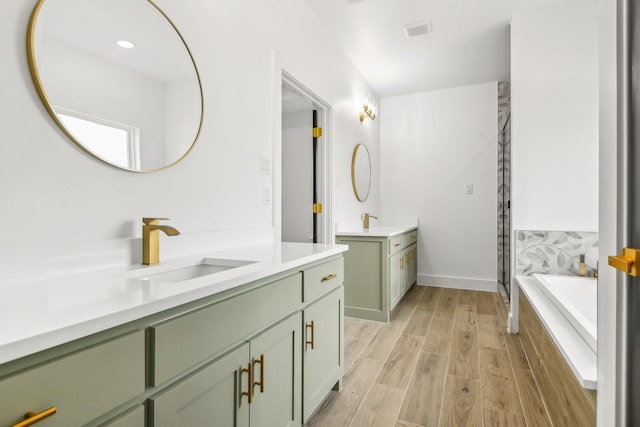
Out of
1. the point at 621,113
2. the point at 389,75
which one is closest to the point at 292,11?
the point at 389,75

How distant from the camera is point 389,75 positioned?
391cm

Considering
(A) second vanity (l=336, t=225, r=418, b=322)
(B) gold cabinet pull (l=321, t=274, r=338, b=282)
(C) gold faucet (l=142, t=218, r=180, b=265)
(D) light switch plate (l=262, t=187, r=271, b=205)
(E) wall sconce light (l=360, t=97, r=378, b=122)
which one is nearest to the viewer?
(C) gold faucet (l=142, t=218, r=180, b=265)

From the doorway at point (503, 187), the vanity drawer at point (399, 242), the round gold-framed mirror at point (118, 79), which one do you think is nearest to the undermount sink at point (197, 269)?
the round gold-framed mirror at point (118, 79)

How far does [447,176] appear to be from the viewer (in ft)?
14.2

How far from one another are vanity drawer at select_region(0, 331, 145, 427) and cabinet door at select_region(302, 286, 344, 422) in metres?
0.82

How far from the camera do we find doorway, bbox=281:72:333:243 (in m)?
2.98

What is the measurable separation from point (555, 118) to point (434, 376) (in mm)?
2123

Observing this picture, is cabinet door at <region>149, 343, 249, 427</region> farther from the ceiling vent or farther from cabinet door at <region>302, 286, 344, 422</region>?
the ceiling vent

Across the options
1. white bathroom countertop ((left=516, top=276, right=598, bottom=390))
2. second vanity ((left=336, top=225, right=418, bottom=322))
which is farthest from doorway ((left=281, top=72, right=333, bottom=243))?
white bathroom countertop ((left=516, top=276, right=598, bottom=390))

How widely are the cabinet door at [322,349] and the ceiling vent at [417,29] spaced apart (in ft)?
7.69

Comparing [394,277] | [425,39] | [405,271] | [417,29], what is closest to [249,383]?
[394,277]

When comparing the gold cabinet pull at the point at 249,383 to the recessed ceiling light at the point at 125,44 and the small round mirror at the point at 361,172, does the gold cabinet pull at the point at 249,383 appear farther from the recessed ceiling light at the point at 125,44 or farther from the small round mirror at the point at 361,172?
the small round mirror at the point at 361,172

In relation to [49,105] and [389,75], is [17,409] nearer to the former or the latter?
[49,105]

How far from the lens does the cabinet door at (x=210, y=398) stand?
0.79 metres
